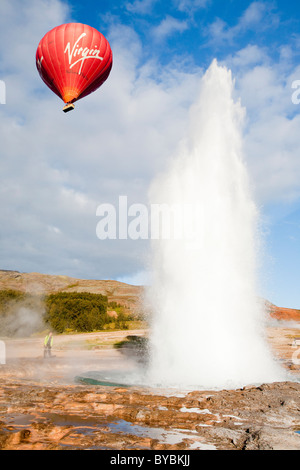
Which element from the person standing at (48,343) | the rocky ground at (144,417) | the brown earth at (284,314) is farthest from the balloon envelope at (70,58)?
the brown earth at (284,314)

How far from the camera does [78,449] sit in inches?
220

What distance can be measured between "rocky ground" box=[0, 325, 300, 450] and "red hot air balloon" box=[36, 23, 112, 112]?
15.2 metres

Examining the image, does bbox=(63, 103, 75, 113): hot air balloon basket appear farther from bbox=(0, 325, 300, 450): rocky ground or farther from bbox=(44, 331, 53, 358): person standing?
bbox=(0, 325, 300, 450): rocky ground

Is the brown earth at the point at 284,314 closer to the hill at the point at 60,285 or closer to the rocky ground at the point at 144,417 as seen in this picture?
the hill at the point at 60,285

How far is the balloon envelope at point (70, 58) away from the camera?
18.1 meters

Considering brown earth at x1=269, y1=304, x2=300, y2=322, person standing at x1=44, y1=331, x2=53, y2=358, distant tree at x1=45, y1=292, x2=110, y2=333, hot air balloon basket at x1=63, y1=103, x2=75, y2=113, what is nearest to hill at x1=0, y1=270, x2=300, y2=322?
brown earth at x1=269, y1=304, x2=300, y2=322

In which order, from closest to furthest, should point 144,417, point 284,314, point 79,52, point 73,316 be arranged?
point 144,417 < point 79,52 < point 73,316 < point 284,314

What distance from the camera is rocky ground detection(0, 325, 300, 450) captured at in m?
5.94

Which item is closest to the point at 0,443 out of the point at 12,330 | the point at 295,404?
the point at 295,404

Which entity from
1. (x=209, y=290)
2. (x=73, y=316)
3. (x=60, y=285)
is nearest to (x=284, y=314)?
(x=73, y=316)

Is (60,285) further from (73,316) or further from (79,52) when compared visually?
(79,52)

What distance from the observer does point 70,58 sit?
18016 millimetres

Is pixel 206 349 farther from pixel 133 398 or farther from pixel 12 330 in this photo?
pixel 12 330

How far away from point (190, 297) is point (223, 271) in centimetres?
209
